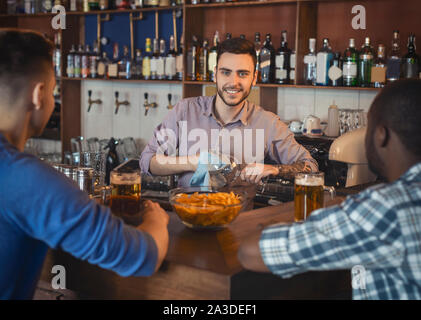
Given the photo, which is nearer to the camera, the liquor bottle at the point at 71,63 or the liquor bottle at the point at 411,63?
the liquor bottle at the point at 411,63

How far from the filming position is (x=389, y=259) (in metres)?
1.14

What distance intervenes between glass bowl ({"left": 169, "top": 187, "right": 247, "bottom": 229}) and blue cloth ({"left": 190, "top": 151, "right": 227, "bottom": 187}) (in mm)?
518

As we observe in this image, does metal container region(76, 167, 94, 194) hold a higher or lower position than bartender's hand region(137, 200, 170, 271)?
higher

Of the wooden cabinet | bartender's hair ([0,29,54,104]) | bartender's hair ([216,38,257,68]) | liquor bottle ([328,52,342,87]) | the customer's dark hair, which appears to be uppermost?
the wooden cabinet

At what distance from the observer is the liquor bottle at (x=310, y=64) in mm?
3373

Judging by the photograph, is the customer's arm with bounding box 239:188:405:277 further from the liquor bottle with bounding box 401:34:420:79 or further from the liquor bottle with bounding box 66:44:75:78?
the liquor bottle with bounding box 66:44:75:78

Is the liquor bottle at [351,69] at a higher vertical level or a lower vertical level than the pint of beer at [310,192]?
higher

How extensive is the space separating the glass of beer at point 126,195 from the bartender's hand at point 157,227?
0.05 m

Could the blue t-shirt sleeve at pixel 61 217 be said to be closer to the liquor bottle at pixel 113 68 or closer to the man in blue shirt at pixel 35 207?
the man in blue shirt at pixel 35 207

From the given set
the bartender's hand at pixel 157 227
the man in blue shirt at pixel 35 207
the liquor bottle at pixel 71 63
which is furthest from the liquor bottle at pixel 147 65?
the man in blue shirt at pixel 35 207

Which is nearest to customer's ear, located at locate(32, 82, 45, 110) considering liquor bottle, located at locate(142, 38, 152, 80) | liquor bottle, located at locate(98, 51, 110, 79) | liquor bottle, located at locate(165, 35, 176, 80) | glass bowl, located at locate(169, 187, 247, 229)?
glass bowl, located at locate(169, 187, 247, 229)

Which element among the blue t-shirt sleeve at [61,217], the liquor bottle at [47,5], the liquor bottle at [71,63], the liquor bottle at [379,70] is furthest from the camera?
the liquor bottle at [47,5]

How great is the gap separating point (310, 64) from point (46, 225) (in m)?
2.59

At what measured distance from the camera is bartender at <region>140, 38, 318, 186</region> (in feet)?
9.04
